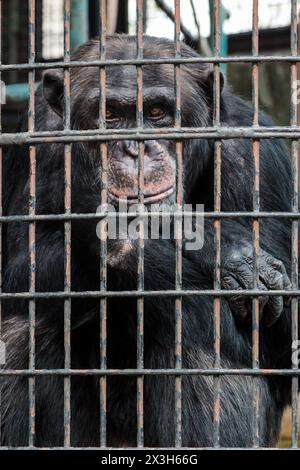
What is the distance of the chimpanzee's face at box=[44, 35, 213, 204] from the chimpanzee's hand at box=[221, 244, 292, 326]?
0.34 m

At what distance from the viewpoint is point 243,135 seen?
2061 mm

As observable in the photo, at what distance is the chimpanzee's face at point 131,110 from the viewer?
9.05 ft

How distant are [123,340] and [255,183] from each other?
40.5 inches

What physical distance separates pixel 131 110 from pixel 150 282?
2.09ft

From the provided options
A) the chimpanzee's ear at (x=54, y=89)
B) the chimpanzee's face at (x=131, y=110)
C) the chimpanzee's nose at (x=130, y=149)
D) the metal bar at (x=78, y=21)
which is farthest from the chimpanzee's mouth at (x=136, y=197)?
the metal bar at (x=78, y=21)

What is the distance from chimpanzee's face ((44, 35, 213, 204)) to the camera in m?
2.76

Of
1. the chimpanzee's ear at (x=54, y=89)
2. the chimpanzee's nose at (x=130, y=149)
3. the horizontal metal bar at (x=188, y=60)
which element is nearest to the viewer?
the horizontal metal bar at (x=188, y=60)

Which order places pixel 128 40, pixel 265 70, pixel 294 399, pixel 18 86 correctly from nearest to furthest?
pixel 294 399 → pixel 128 40 → pixel 18 86 → pixel 265 70

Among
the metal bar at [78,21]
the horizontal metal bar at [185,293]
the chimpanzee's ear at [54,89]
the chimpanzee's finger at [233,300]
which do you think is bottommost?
the horizontal metal bar at [185,293]

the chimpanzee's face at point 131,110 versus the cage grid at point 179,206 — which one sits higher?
the chimpanzee's face at point 131,110

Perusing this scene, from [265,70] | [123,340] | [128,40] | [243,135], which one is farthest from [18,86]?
[265,70]

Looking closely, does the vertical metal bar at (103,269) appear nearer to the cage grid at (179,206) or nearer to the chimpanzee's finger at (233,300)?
the cage grid at (179,206)
